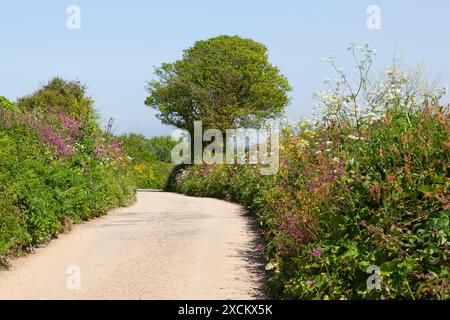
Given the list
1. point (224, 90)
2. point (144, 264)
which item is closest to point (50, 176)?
point (144, 264)

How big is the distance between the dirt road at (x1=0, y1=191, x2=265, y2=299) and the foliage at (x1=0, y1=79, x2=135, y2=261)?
1.36 ft

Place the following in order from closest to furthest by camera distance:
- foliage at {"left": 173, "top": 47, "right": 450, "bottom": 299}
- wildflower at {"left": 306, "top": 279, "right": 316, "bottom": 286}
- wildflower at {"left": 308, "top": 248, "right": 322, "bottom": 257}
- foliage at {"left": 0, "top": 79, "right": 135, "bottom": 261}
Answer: foliage at {"left": 173, "top": 47, "right": 450, "bottom": 299} → wildflower at {"left": 306, "top": 279, "right": 316, "bottom": 286} → wildflower at {"left": 308, "top": 248, "right": 322, "bottom": 257} → foliage at {"left": 0, "top": 79, "right": 135, "bottom": 261}

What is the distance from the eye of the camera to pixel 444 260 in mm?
5379

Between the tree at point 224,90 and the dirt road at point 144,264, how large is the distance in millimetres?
23609

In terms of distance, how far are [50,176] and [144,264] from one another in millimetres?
3860

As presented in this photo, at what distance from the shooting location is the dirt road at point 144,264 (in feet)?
24.1

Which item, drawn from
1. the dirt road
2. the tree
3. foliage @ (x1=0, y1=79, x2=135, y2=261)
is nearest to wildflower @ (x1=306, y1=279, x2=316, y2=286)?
the dirt road

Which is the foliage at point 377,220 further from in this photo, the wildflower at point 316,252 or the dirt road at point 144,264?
the dirt road at point 144,264

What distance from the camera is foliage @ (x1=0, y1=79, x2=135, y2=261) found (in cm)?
970

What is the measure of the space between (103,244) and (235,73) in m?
28.0

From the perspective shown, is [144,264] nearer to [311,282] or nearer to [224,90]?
[311,282]

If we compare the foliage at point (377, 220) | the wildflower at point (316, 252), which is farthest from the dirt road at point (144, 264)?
the wildflower at point (316, 252)

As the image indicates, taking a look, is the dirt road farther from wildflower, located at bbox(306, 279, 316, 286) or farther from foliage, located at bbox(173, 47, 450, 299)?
wildflower, located at bbox(306, 279, 316, 286)

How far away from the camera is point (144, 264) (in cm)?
887
